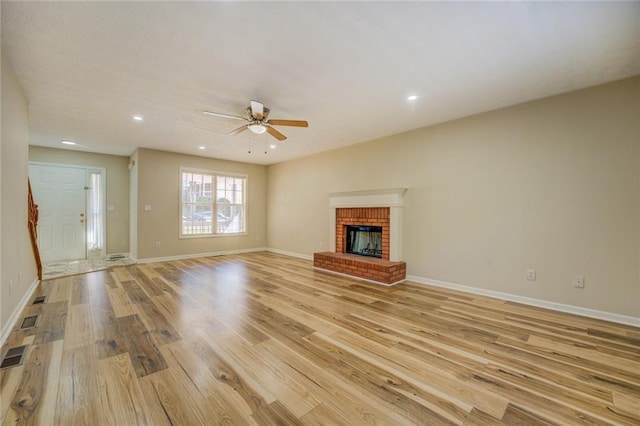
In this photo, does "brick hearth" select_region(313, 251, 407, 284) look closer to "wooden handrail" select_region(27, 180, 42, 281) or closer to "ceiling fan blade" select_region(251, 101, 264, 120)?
"ceiling fan blade" select_region(251, 101, 264, 120)

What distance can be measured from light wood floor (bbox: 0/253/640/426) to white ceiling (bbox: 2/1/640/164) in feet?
8.30

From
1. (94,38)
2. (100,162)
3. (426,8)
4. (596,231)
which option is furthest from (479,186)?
(100,162)

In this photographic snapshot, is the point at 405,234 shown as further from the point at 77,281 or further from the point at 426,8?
the point at 77,281

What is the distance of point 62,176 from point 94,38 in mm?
5404

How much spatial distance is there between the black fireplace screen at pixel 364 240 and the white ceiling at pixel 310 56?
2177 millimetres

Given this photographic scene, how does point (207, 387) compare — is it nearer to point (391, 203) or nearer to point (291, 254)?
point (391, 203)

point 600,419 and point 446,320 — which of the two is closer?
point 600,419

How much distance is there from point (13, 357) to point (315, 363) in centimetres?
231

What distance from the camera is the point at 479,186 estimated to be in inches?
146

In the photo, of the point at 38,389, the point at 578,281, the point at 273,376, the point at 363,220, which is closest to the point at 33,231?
the point at 38,389

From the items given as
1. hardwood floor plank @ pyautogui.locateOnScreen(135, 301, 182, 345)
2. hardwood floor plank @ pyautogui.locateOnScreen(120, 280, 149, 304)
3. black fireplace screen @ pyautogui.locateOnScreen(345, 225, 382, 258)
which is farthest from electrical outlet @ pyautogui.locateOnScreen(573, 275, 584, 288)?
hardwood floor plank @ pyautogui.locateOnScreen(120, 280, 149, 304)

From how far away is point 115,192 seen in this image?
6422 millimetres

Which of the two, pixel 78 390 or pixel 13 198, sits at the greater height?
pixel 13 198

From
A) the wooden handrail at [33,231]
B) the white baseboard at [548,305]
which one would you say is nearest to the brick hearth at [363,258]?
the white baseboard at [548,305]
